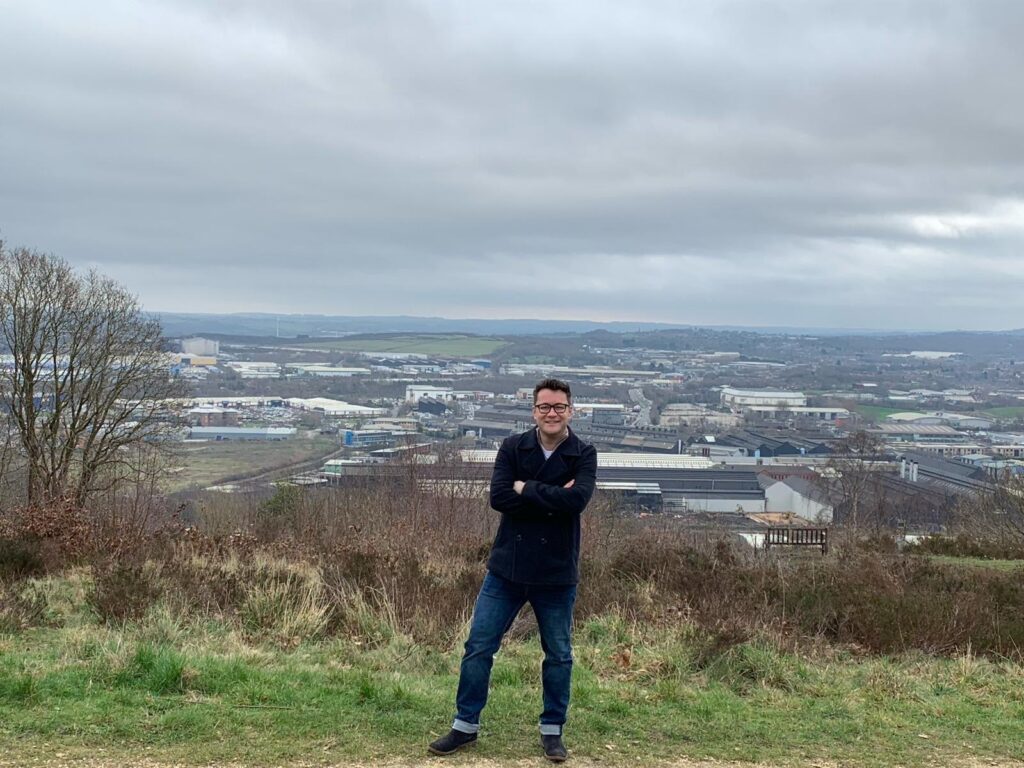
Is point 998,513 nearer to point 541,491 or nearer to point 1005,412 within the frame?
point 541,491

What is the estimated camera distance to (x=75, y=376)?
949 inches

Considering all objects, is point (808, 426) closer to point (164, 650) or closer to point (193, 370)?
point (193, 370)

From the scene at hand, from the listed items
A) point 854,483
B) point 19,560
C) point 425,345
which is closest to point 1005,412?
point 854,483

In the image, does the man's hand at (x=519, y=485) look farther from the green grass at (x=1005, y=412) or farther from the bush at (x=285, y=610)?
the green grass at (x=1005, y=412)

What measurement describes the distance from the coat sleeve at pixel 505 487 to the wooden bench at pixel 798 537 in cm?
1299

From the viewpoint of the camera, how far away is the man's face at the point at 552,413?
4812 millimetres

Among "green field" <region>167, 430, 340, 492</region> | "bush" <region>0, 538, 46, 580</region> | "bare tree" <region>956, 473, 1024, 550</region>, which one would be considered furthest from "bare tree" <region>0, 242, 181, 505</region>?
"bare tree" <region>956, 473, 1024, 550</region>

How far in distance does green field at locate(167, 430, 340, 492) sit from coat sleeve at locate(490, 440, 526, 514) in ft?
102

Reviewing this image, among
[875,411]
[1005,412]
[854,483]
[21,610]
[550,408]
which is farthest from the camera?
[1005,412]

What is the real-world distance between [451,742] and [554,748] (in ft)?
1.71

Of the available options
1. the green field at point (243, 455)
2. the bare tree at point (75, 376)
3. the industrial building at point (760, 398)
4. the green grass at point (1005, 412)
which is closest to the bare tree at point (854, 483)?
the bare tree at point (75, 376)

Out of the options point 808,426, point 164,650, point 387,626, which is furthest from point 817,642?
point 808,426

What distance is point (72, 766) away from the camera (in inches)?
169

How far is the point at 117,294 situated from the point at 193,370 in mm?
53942
